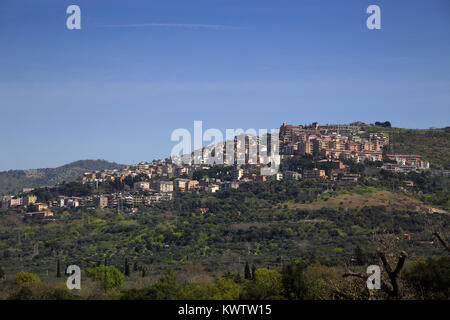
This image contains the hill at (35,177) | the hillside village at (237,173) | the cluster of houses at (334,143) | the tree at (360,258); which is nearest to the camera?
the tree at (360,258)

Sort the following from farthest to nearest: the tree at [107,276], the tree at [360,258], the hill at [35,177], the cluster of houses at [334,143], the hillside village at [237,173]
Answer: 1. the hill at [35,177]
2. the cluster of houses at [334,143]
3. the hillside village at [237,173]
4. the tree at [360,258]
5. the tree at [107,276]

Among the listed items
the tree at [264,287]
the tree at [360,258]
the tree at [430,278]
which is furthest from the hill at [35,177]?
the tree at [430,278]

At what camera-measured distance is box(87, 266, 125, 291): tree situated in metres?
27.8

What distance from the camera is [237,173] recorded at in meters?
74.2

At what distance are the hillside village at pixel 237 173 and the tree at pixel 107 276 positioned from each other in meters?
33.8

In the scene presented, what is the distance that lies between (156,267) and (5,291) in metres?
12.5

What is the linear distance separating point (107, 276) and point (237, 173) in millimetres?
46464

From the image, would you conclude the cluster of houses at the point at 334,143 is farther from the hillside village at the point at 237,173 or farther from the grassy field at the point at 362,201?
the grassy field at the point at 362,201

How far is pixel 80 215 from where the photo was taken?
203ft

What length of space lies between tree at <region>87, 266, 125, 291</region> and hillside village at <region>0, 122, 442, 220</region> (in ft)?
Result: 111

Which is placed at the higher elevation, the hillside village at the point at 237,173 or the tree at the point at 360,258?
the hillside village at the point at 237,173

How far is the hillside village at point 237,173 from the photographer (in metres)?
67.2

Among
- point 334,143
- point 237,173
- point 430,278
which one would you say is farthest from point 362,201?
point 430,278
